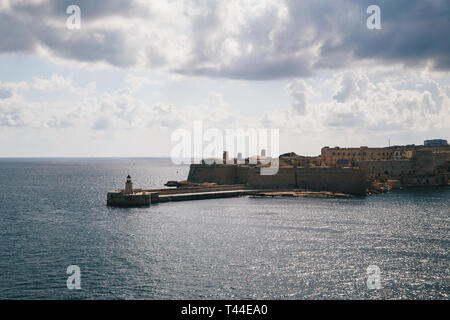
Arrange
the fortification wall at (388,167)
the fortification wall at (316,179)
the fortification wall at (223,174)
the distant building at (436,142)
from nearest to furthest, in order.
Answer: the fortification wall at (316,179)
the fortification wall at (223,174)
the fortification wall at (388,167)
the distant building at (436,142)

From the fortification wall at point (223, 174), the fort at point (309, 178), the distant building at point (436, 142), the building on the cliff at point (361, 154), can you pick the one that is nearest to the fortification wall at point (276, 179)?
the fort at point (309, 178)

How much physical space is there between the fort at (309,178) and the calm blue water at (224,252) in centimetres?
915

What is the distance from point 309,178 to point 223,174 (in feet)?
64.0

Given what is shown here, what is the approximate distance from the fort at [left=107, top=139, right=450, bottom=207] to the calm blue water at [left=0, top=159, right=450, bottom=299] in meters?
9.15

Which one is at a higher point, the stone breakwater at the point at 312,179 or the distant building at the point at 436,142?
the distant building at the point at 436,142

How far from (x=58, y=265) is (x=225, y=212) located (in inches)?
1021

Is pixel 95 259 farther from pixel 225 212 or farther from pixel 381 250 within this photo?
pixel 225 212

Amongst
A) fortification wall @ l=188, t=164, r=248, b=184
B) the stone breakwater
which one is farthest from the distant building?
fortification wall @ l=188, t=164, r=248, b=184

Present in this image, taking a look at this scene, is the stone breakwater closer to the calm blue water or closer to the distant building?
the calm blue water

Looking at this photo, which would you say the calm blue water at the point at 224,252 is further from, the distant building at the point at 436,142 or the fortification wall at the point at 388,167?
the distant building at the point at 436,142

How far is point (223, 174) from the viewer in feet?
291

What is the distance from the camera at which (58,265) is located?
2655 centimetres

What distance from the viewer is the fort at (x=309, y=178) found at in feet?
209
